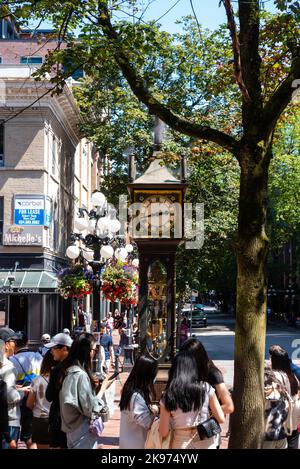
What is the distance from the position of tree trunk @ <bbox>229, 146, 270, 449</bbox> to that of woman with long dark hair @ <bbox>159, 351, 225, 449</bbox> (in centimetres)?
145

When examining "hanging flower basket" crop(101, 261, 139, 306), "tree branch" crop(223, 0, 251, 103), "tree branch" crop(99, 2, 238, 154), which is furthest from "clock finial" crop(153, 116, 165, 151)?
"hanging flower basket" crop(101, 261, 139, 306)

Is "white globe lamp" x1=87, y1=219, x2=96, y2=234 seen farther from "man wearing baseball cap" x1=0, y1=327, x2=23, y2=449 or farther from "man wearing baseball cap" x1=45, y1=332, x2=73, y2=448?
"man wearing baseball cap" x1=45, y1=332, x2=73, y2=448

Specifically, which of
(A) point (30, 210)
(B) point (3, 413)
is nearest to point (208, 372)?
(B) point (3, 413)

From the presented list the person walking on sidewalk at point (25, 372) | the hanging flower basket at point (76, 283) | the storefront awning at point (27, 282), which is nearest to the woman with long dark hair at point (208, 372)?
the person walking on sidewalk at point (25, 372)

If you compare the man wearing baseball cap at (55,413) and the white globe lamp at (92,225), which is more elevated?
the white globe lamp at (92,225)

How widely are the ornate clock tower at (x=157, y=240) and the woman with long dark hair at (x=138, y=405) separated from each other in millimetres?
5206

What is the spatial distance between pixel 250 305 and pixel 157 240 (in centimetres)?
452

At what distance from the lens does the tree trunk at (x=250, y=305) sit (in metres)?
6.81

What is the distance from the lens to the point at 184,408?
532 cm

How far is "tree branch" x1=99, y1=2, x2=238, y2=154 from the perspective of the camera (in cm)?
737

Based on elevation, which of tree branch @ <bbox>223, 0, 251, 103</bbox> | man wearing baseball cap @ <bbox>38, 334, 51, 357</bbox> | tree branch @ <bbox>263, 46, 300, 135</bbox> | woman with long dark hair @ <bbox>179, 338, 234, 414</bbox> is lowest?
man wearing baseball cap @ <bbox>38, 334, 51, 357</bbox>

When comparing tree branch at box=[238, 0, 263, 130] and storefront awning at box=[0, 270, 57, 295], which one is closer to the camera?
tree branch at box=[238, 0, 263, 130]

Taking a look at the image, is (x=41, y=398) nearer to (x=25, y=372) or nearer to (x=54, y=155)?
(x=25, y=372)

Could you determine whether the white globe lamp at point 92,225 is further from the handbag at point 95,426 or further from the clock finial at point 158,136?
the handbag at point 95,426
